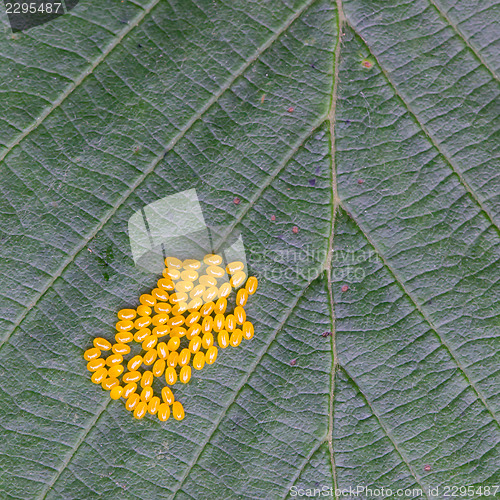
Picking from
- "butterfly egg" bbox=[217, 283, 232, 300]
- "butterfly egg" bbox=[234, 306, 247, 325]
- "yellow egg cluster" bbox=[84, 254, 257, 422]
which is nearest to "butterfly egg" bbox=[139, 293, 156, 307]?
"yellow egg cluster" bbox=[84, 254, 257, 422]

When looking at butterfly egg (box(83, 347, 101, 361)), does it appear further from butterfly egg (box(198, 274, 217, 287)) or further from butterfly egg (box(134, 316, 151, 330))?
butterfly egg (box(198, 274, 217, 287))

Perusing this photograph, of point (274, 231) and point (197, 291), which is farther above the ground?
point (274, 231)

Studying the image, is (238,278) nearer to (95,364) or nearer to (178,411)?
(178,411)

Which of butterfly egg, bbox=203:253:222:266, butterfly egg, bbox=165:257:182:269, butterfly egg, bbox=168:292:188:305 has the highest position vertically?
butterfly egg, bbox=165:257:182:269

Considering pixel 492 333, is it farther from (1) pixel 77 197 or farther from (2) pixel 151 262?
(1) pixel 77 197

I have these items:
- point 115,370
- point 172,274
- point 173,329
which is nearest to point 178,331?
point 173,329

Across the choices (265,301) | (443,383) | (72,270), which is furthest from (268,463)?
(72,270)

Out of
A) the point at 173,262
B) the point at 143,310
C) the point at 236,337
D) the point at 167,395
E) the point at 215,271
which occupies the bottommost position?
the point at 167,395
